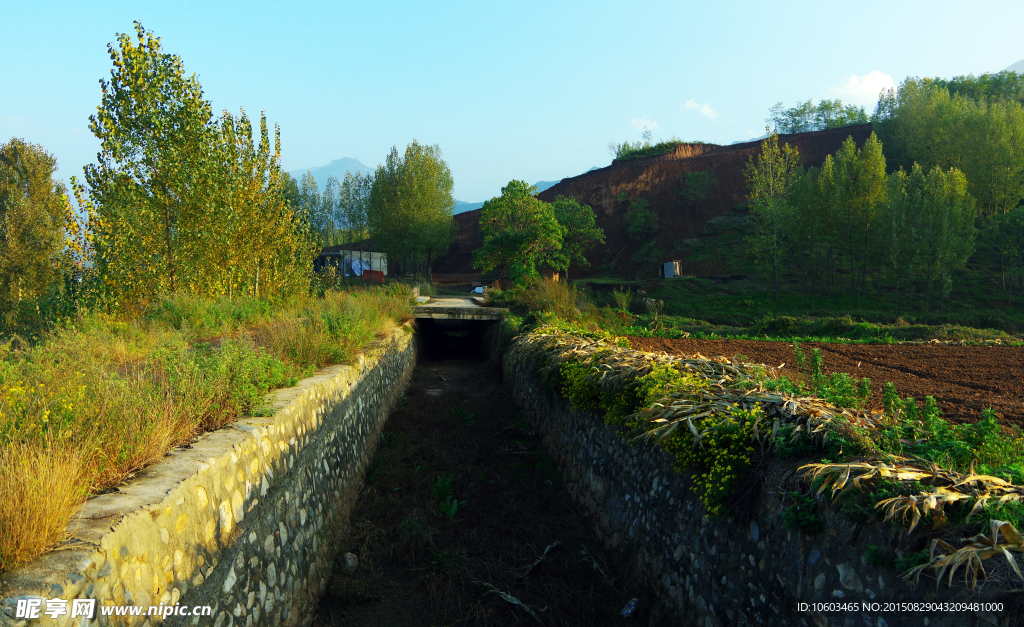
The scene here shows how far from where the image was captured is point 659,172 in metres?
65.0

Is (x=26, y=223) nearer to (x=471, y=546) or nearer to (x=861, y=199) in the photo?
(x=471, y=546)

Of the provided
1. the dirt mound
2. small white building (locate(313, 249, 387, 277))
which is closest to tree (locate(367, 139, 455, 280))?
small white building (locate(313, 249, 387, 277))

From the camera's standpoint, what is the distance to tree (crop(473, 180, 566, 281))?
36.8 m

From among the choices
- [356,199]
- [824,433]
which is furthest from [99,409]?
[356,199]

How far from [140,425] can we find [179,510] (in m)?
0.90

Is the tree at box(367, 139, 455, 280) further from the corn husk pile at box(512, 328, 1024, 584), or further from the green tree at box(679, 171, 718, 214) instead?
the corn husk pile at box(512, 328, 1024, 584)

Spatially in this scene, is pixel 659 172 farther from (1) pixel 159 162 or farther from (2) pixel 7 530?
(2) pixel 7 530

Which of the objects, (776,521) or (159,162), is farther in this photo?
(159,162)

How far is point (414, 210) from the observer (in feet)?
161

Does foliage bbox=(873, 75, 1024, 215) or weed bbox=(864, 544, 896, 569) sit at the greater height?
foliage bbox=(873, 75, 1024, 215)

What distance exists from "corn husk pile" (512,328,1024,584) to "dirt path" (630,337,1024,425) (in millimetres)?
2207

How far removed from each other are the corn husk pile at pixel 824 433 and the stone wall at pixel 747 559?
107 mm

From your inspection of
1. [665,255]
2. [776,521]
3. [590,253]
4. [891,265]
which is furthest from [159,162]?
[590,253]

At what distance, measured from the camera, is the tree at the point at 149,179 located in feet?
37.4
